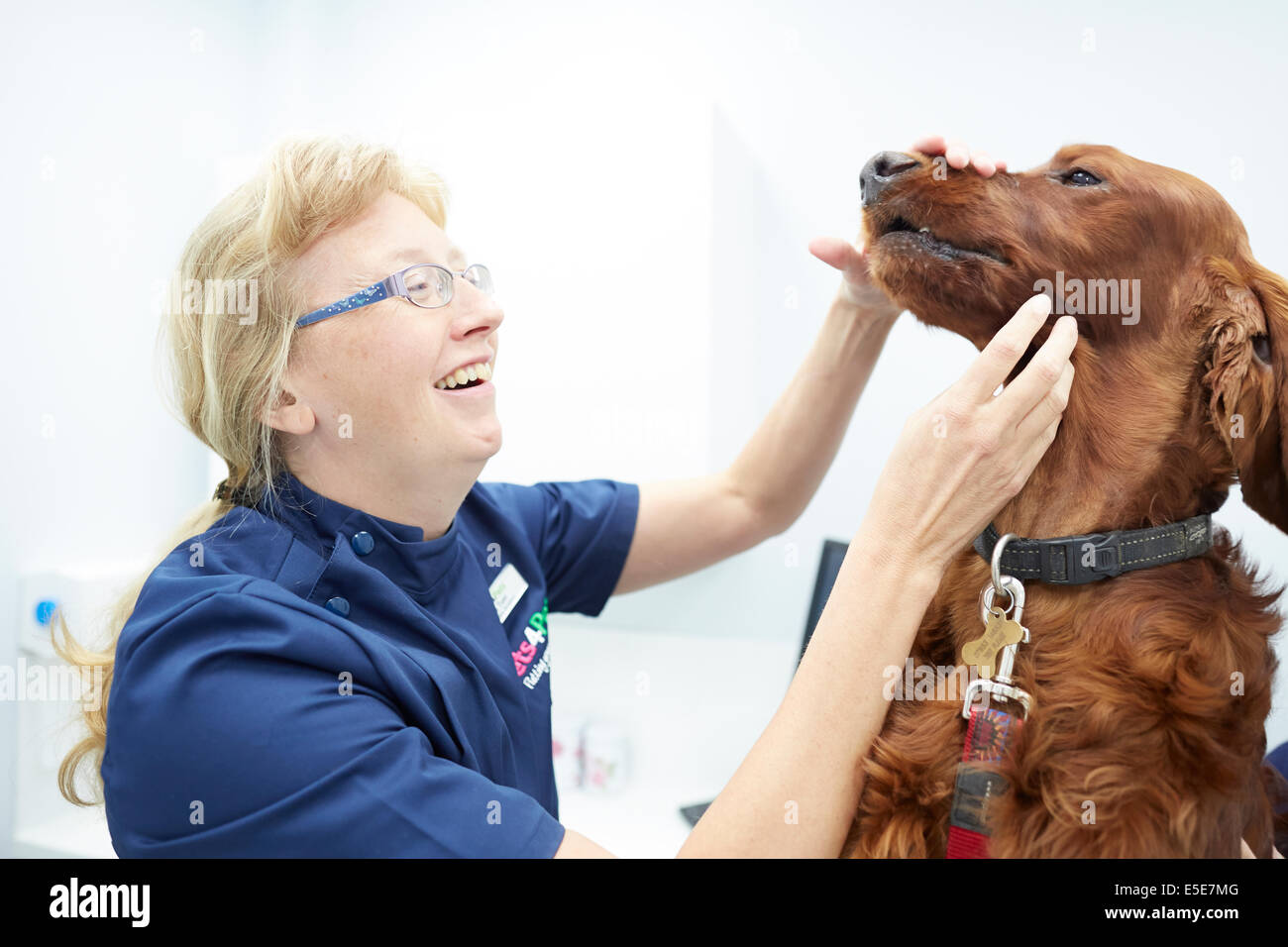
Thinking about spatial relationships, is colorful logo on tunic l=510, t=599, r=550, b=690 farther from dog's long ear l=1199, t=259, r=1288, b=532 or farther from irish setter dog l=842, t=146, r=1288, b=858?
dog's long ear l=1199, t=259, r=1288, b=532

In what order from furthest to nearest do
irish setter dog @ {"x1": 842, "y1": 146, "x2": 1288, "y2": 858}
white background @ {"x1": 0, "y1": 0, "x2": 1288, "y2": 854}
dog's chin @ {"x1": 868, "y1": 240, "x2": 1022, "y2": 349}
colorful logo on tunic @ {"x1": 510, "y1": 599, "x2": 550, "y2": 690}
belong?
white background @ {"x1": 0, "y1": 0, "x2": 1288, "y2": 854} < colorful logo on tunic @ {"x1": 510, "y1": 599, "x2": 550, "y2": 690} < dog's chin @ {"x1": 868, "y1": 240, "x2": 1022, "y2": 349} < irish setter dog @ {"x1": 842, "y1": 146, "x2": 1288, "y2": 858}

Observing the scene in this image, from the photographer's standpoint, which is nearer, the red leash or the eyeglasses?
the red leash

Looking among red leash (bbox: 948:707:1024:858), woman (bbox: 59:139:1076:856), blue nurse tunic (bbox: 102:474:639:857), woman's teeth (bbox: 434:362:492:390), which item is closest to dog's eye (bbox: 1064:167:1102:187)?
woman (bbox: 59:139:1076:856)

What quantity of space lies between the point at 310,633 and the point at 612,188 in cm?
125

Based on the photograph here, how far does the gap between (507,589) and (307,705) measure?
1.54ft

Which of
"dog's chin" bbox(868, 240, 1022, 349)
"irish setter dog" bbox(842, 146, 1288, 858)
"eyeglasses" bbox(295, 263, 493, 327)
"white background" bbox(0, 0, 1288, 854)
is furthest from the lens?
"white background" bbox(0, 0, 1288, 854)

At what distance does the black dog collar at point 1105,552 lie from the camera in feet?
2.59

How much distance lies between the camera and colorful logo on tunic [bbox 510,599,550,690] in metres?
1.19

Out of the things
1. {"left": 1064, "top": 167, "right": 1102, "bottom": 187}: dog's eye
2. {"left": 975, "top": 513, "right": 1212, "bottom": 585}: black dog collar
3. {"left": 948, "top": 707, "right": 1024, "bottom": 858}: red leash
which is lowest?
{"left": 948, "top": 707, "right": 1024, "bottom": 858}: red leash

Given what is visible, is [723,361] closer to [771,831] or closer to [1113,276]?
[1113,276]

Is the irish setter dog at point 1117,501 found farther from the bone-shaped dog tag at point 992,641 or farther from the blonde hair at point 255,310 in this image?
the blonde hair at point 255,310

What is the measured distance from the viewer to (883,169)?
2.94 ft

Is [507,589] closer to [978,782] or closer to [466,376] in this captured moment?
[466,376]

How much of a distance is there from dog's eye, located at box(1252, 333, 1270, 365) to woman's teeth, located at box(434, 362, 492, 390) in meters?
0.82
